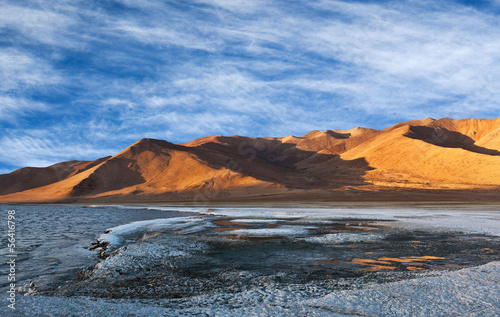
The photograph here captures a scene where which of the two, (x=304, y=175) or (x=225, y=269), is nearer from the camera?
(x=225, y=269)

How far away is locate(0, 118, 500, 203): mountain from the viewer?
68250mm

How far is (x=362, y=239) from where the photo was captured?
13.2 meters

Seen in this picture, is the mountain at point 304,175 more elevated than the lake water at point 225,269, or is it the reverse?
the mountain at point 304,175

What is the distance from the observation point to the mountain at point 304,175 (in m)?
68.2

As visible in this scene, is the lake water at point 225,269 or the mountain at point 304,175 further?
the mountain at point 304,175

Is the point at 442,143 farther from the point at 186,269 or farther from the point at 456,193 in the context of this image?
the point at 186,269

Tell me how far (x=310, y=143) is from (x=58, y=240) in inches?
6571

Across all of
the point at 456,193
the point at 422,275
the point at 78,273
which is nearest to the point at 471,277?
the point at 422,275

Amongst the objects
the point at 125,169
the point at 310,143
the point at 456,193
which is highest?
the point at 310,143

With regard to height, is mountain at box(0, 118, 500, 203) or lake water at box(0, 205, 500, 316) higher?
mountain at box(0, 118, 500, 203)

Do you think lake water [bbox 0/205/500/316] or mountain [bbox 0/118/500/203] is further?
mountain [bbox 0/118/500/203]

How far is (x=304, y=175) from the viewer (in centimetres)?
10275

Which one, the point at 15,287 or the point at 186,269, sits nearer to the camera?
the point at 15,287

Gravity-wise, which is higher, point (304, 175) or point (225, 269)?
point (304, 175)
